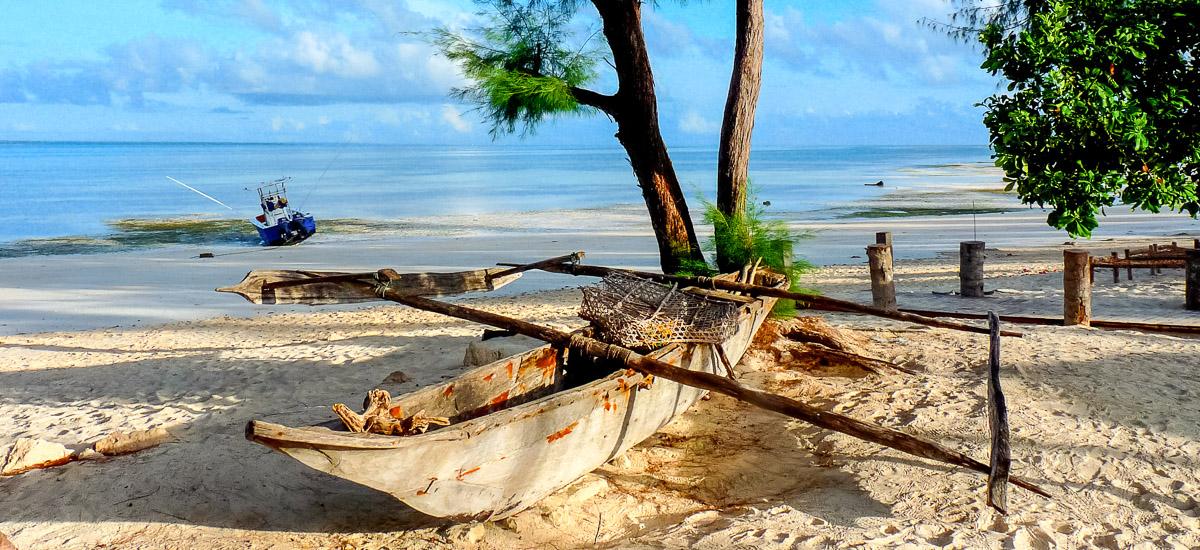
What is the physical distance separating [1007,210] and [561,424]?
21643mm

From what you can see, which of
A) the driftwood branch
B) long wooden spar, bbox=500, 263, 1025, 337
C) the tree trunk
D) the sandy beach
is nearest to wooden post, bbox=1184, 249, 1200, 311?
the sandy beach

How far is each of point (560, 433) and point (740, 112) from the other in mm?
4196

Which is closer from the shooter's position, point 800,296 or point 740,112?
point 800,296

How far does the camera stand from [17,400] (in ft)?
19.6

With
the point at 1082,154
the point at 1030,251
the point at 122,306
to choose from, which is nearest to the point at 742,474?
the point at 1082,154

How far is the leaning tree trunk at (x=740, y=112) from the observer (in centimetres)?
709

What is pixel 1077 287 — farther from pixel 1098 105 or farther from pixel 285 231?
pixel 285 231

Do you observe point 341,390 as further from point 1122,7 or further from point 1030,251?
point 1030,251

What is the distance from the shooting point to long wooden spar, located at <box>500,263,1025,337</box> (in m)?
5.25

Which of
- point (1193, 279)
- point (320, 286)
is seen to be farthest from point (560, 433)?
point (1193, 279)

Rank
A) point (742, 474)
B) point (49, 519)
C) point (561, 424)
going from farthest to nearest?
1. point (742, 474)
2. point (49, 519)
3. point (561, 424)

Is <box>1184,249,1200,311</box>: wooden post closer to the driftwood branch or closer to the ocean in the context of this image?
the driftwood branch

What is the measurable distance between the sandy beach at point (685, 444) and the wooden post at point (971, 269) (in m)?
0.17

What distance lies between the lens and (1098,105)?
18.1 ft
